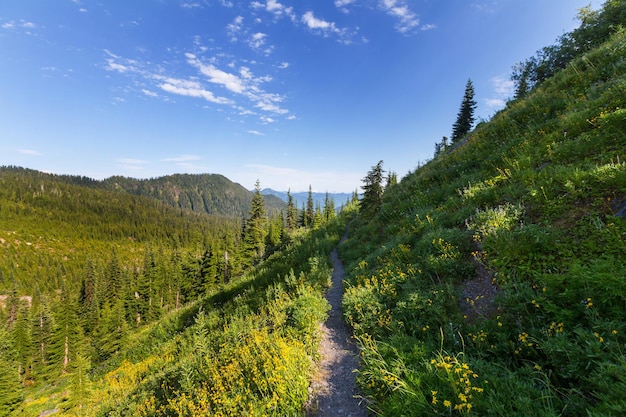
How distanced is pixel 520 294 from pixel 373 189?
75.3ft

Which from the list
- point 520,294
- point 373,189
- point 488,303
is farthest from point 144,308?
point 520,294

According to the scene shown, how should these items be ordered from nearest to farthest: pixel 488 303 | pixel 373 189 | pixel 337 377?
pixel 488 303, pixel 337 377, pixel 373 189

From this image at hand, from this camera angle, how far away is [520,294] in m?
4.38

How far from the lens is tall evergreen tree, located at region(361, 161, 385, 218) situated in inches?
1039

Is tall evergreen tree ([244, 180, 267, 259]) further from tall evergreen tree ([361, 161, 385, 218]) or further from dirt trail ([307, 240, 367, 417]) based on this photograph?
dirt trail ([307, 240, 367, 417])

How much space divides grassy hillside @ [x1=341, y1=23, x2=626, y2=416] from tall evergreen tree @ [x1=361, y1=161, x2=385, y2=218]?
15848mm

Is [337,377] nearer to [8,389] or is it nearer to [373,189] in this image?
[373,189]

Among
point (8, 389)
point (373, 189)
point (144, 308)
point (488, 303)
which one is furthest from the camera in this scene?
point (144, 308)

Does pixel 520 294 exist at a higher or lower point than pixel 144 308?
higher

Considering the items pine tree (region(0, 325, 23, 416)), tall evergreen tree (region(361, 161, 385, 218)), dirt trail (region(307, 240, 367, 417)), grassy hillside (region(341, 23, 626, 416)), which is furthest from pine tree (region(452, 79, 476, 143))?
pine tree (region(0, 325, 23, 416))

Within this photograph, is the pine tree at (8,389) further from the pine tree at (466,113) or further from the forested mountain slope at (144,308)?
the pine tree at (466,113)

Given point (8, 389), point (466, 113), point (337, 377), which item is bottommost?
point (8, 389)

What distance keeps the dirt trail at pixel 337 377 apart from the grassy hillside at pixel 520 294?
47cm

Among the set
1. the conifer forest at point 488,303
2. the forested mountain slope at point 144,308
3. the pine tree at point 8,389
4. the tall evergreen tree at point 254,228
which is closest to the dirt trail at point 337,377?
the conifer forest at point 488,303
